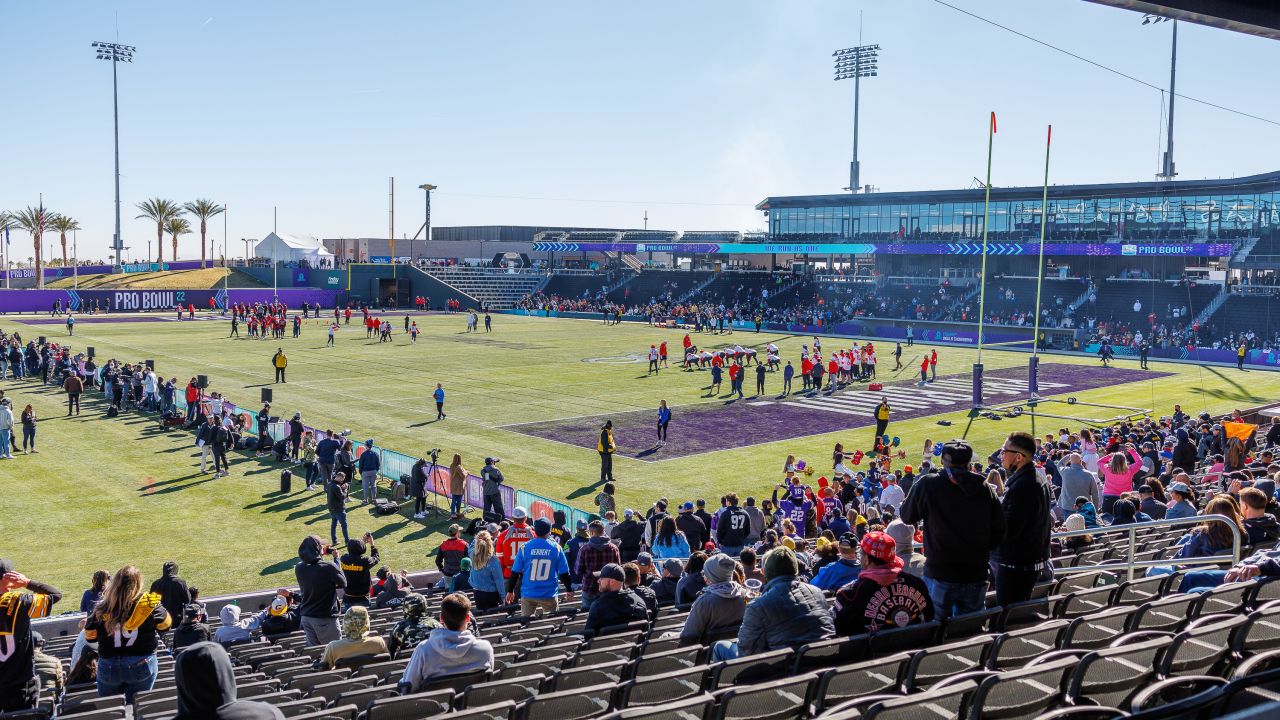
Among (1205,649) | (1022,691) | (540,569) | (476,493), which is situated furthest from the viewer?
(476,493)

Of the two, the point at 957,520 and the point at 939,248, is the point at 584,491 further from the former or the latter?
the point at 939,248

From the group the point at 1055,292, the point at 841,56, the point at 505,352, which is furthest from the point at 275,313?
the point at 841,56

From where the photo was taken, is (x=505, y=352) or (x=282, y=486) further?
(x=505, y=352)

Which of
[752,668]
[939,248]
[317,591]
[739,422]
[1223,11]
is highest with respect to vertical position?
[939,248]

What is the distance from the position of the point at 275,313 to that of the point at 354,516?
142 feet

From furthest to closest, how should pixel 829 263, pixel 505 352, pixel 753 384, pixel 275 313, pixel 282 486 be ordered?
pixel 829 263 < pixel 275 313 < pixel 505 352 < pixel 753 384 < pixel 282 486

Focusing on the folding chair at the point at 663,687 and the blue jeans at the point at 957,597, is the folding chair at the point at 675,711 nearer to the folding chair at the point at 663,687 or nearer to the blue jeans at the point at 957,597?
the folding chair at the point at 663,687

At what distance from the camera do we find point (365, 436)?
27828 millimetres

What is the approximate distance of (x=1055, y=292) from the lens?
6694 centimetres

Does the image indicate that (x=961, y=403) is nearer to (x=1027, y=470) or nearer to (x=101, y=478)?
(x=101, y=478)

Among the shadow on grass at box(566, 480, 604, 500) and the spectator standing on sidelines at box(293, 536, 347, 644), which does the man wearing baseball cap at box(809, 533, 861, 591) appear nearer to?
the spectator standing on sidelines at box(293, 536, 347, 644)

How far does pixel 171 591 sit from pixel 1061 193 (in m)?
69.0

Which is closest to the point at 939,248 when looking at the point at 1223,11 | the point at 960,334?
the point at 960,334

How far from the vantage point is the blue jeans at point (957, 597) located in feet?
22.0
